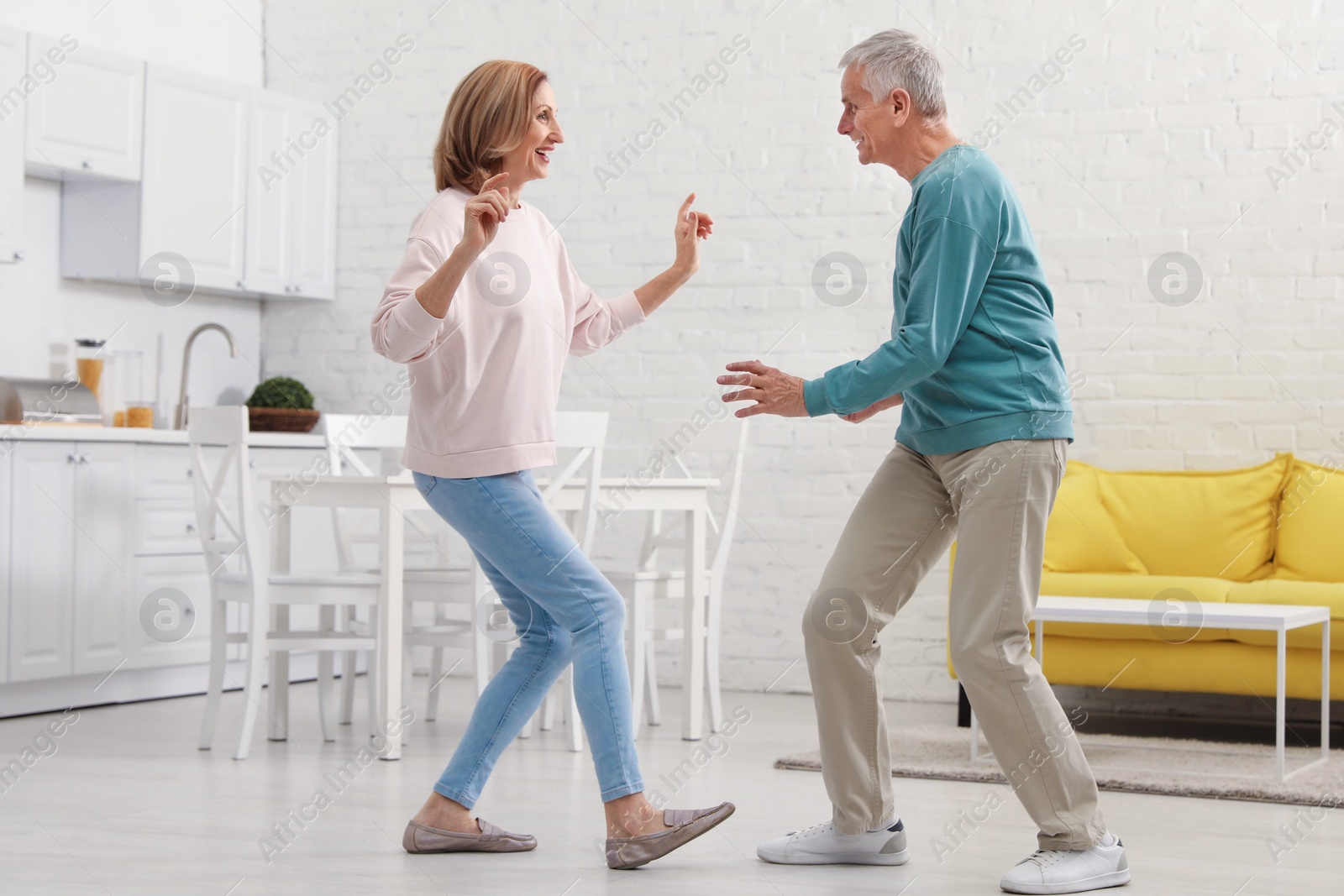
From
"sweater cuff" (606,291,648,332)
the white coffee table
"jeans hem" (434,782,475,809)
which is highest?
"sweater cuff" (606,291,648,332)

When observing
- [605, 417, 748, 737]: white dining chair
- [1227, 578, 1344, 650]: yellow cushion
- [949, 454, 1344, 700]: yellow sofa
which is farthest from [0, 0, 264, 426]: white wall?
[1227, 578, 1344, 650]: yellow cushion

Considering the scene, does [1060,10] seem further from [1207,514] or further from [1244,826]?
[1244,826]

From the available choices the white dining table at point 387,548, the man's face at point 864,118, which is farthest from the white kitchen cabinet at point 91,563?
the man's face at point 864,118

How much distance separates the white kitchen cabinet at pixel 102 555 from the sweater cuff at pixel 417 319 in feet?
8.44

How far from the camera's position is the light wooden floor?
7.78 feet

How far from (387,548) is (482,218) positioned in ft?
5.24

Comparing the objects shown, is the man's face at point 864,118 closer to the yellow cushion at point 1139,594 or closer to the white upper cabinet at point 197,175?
the yellow cushion at point 1139,594

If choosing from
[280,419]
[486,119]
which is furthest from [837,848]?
[280,419]

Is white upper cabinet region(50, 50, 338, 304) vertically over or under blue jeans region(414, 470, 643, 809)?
over

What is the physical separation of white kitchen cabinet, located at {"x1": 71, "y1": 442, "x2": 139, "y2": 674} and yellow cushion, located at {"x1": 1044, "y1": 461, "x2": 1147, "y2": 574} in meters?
2.81

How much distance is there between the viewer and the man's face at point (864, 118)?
235 cm

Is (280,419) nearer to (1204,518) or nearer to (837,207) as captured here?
(837,207)

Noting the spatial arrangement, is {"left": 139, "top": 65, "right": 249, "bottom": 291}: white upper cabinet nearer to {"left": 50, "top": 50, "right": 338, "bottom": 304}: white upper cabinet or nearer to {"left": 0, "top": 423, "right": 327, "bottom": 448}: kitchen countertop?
{"left": 50, "top": 50, "right": 338, "bottom": 304}: white upper cabinet

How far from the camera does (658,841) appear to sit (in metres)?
2.40
